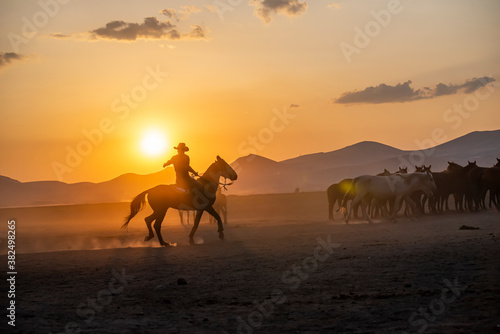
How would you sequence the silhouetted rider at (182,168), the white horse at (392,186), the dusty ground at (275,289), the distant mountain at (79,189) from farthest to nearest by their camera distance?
the distant mountain at (79,189) → the white horse at (392,186) → the silhouetted rider at (182,168) → the dusty ground at (275,289)

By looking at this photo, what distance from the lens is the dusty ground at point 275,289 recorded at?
727cm

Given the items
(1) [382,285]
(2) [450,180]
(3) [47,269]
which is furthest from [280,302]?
(2) [450,180]

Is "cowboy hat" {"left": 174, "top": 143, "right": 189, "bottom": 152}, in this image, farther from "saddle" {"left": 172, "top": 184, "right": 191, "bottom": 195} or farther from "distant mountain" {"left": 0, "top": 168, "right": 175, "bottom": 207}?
"distant mountain" {"left": 0, "top": 168, "right": 175, "bottom": 207}

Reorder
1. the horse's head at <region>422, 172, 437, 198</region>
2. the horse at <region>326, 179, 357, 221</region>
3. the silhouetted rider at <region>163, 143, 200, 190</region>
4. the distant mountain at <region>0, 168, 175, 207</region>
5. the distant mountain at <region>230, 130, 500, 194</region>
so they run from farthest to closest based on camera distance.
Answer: the distant mountain at <region>230, 130, 500, 194</region>, the distant mountain at <region>0, 168, 175, 207</region>, the horse at <region>326, 179, 357, 221</region>, the horse's head at <region>422, 172, 437, 198</region>, the silhouetted rider at <region>163, 143, 200, 190</region>

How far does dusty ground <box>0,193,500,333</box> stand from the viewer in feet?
23.9

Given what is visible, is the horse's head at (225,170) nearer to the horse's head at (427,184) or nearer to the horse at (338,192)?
the horse's head at (427,184)

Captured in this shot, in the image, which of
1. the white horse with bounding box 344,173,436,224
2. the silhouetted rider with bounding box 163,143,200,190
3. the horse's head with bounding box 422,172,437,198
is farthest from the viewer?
the horse's head with bounding box 422,172,437,198

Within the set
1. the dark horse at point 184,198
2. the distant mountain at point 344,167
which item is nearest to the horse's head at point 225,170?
the dark horse at point 184,198

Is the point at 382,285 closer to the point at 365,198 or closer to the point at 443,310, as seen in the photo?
the point at 443,310

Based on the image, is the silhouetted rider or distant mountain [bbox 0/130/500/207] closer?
the silhouetted rider

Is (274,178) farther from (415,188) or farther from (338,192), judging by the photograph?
(415,188)

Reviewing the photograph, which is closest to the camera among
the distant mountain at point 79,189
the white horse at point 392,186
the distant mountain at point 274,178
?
the white horse at point 392,186

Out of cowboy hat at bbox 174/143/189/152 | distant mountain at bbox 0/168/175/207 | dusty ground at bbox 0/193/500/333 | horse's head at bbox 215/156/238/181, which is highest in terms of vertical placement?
distant mountain at bbox 0/168/175/207

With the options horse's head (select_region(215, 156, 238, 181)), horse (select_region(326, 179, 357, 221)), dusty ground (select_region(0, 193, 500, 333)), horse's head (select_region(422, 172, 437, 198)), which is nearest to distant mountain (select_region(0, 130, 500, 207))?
horse (select_region(326, 179, 357, 221))
